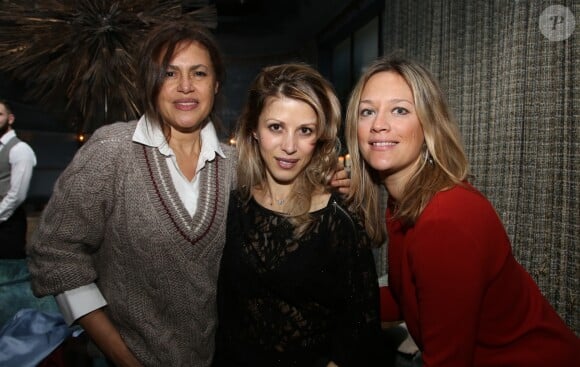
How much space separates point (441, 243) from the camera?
1.02 meters

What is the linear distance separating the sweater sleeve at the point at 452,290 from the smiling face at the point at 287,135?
0.58 m

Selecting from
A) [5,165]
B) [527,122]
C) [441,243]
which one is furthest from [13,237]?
[527,122]

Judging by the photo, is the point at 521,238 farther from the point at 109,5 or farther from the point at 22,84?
the point at 22,84

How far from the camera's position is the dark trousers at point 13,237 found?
3217 mm

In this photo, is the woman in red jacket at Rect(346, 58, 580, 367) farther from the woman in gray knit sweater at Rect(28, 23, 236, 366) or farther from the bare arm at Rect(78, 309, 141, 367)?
the bare arm at Rect(78, 309, 141, 367)

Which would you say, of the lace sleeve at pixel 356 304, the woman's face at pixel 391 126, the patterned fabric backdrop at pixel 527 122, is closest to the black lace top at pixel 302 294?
the lace sleeve at pixel 356 304

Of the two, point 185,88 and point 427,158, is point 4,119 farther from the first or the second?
point 427,158

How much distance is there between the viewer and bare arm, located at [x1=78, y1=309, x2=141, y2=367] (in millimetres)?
1279

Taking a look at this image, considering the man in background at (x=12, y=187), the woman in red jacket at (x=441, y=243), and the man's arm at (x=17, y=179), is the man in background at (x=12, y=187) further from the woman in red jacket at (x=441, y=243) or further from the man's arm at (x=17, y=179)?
the woman in red jacket at (x=441, y=243)

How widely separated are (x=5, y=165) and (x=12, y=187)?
251mm

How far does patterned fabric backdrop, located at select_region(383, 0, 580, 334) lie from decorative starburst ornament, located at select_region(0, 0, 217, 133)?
71.2 inches

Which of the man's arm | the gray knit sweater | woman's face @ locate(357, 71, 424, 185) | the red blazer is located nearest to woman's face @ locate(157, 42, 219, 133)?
the gray knit sweater

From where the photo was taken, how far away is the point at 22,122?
712 cm

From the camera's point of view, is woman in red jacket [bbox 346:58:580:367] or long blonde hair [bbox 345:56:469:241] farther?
long blonde hair [bbox 345:56:469:241]
